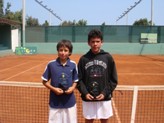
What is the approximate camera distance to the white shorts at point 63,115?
12.5ft

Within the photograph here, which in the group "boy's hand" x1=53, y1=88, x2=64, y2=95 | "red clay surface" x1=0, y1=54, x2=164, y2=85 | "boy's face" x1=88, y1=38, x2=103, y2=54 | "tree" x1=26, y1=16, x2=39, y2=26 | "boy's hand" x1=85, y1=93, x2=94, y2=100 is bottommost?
"red clay surface" x1=0, y1=54, x2=164, y2=85

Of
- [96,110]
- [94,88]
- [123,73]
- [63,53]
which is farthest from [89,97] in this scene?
[123,73]

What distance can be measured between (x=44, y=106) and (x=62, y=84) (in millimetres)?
3313

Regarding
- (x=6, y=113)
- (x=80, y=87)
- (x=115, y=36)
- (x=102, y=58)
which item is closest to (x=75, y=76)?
(x=80, y=87)

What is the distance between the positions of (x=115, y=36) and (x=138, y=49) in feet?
10.3

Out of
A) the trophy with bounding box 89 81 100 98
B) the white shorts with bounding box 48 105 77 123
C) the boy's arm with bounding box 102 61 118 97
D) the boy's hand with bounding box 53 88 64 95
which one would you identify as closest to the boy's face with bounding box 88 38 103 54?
the boy's arm with bounding box 102 61 118 97

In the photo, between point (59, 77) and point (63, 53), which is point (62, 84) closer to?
point (59, 77)

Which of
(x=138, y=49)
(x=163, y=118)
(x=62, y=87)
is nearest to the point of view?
(x=62, y=87)

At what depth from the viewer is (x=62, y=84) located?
3.72m

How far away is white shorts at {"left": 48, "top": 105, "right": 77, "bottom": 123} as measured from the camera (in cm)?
381

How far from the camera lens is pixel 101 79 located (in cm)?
374

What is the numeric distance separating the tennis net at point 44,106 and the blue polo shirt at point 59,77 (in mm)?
1240

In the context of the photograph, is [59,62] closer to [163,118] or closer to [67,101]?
[67,101]

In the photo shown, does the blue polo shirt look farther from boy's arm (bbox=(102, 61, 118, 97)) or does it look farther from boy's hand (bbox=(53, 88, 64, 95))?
boy's arm (bbox=(102, 61, 118, 97))
